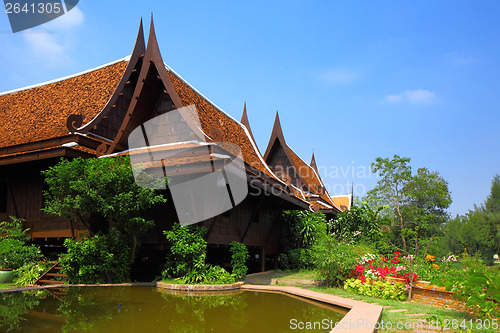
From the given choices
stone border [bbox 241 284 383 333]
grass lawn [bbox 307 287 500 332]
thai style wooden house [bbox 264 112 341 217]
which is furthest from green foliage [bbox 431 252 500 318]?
thai style wooden house [bbox 264 112 341 217]

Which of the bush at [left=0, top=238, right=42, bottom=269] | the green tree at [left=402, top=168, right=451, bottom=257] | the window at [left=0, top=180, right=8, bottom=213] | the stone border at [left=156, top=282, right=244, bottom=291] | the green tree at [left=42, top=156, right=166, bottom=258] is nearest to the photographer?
the green tree at [left=42, top=156, right=166, bottom=258]

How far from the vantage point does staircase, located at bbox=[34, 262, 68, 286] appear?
9.66m

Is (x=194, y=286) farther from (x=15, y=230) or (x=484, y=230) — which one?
(x=484, y=230)

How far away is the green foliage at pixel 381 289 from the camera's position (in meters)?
8.12

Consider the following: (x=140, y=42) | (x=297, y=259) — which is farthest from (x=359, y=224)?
(x=140, y=42)

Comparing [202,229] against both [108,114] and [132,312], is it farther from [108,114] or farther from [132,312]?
[108,114]

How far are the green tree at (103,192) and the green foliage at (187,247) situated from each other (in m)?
0.71

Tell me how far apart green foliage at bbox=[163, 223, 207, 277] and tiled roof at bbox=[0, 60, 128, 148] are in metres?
4.39

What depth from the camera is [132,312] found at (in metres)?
5.99

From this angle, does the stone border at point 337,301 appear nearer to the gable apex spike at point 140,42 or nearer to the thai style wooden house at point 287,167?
the gable apex spike at point 140,42

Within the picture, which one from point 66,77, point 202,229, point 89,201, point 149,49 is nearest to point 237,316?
point 202,229

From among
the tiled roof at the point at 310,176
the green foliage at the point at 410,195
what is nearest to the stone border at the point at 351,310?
the tiled roof at the point at 310,176

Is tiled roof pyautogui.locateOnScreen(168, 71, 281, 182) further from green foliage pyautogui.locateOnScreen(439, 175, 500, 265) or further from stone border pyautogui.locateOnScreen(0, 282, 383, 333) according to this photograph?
green foliage pyautogui.locateOnScreen(439, 175, 500, 265)

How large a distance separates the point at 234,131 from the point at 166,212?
552 centimetres
